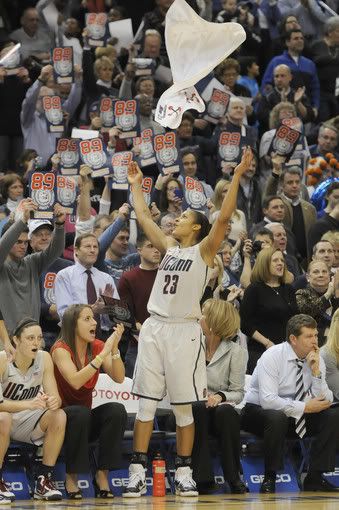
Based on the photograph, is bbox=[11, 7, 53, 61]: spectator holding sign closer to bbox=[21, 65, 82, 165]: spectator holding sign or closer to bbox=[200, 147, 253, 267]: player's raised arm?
bbox=[21, 65, 82, 165]: spectator holding sign

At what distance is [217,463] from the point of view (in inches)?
475

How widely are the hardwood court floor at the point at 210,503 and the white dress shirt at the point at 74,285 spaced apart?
2185 mm

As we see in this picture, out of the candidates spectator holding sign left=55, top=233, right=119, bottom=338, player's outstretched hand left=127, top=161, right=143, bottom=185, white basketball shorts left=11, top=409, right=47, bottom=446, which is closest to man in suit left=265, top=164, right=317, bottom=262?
spectator holding sign left=55, top=233, right=119, bottom=338

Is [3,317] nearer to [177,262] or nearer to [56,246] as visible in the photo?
[56,246]

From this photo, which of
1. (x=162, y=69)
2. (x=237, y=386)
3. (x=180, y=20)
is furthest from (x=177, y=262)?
(x=162, y=69)

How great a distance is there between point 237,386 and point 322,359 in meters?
0.81

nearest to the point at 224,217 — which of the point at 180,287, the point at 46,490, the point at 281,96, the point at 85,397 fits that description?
the point at 180,287

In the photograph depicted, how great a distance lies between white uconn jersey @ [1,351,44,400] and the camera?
11.1 meters

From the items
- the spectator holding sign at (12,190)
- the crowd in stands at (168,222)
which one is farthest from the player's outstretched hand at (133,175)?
the spectator holding sign at (12,190)

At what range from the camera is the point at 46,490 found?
11.0m

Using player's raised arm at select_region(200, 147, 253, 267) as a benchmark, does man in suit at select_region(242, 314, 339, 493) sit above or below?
below

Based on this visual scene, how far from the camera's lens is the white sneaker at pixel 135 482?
11.2 meters

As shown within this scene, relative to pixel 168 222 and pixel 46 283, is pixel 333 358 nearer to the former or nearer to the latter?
pixel 168 222

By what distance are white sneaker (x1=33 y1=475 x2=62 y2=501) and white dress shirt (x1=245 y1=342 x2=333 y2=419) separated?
1.95 metres
